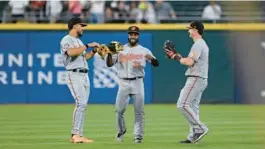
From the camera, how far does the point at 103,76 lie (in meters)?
25.0

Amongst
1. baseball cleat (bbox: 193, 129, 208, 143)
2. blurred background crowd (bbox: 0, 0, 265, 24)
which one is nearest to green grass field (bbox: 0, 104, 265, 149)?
baseball cleat (bbox: 193, 129, 208, 143)

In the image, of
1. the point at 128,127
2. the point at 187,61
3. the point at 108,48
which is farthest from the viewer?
the point at 128,127

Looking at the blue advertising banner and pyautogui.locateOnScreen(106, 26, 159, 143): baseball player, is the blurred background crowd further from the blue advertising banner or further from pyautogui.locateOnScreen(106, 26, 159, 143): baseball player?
pyautogui.locateOnScreen(106, 26, 159, 143): baseball player

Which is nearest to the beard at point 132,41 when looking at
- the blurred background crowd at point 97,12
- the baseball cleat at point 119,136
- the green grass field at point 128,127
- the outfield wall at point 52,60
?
the baseball cleat at point 119,136

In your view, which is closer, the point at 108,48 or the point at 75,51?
the point at 75,51

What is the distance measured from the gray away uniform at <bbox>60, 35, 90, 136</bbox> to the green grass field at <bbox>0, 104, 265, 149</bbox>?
41 centimetres

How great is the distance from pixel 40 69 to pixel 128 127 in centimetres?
915

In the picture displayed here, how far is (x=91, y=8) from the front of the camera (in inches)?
1016

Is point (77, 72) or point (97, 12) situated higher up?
point (97, 12)

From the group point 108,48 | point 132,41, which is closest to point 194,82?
point 132,41

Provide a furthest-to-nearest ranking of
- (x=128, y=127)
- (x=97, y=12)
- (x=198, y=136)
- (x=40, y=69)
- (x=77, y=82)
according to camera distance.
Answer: (x=97, y=12) → (x=40, y=69) → (x=128, y=127) → (x=77, y=82) → (x=198, y=136)

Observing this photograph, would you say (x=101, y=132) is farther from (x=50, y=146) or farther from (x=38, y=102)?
(x=38, y=102)

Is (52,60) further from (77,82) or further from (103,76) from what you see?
(77,82)

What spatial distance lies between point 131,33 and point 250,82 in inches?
283
